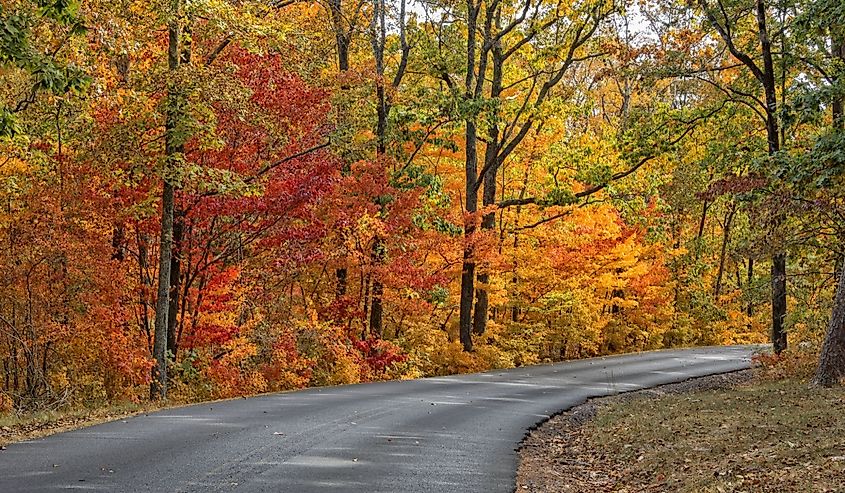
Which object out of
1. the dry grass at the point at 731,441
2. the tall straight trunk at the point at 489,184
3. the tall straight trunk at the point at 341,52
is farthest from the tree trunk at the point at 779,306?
the tall straight trunk at the point at 341,52

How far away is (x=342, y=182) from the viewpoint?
72.1ft

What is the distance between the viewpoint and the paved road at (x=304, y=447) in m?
7.61

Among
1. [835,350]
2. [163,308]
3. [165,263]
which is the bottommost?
[835,350]

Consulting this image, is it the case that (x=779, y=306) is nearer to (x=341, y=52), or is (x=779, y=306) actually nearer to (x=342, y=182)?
(x=342, y=182)

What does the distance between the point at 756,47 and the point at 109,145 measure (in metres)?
17.1

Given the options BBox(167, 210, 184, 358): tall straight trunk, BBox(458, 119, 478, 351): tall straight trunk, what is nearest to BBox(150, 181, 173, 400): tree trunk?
BBox(167, 210, 184, 358): tall straight trunk

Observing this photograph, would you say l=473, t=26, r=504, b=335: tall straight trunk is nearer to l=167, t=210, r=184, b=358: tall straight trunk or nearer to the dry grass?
l=167, t=210, r=184, b=358: tall straight trunk

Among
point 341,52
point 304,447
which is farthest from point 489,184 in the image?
point 304,447

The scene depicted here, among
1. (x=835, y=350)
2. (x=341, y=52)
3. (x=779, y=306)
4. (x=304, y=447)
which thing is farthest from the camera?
(x=341, y=52)

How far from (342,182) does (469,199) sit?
17.5 ft

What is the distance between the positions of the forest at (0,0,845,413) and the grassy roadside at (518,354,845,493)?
3524 millimetres

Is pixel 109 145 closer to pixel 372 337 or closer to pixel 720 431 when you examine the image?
pixel 372 337

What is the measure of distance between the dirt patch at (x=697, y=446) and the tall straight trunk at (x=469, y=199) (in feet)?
34.4

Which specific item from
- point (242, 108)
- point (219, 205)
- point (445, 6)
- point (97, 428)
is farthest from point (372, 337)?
point (97, 428)
